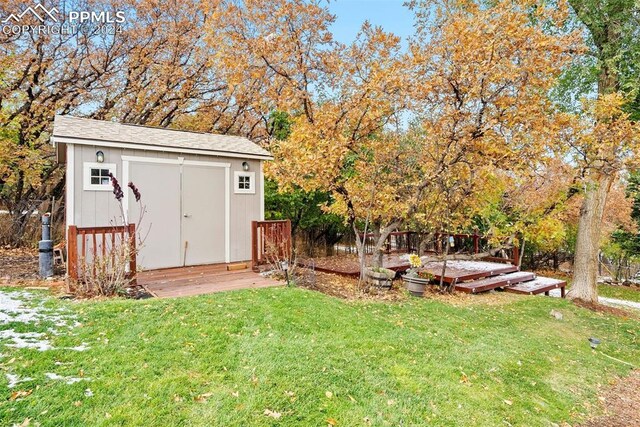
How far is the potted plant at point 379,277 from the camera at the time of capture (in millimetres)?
7105

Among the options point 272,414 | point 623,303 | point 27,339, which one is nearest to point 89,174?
point 27,339

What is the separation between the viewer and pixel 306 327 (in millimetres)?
4398

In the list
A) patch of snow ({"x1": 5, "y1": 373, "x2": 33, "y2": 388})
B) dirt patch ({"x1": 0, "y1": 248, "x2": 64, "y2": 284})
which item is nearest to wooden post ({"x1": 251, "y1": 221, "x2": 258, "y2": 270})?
dirt patch ({"x1": 0, "y1": 248, "x2": 64, "y2": 284})

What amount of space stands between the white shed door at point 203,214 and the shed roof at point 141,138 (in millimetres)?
455

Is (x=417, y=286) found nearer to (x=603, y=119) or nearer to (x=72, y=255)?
(x=603, y=119)

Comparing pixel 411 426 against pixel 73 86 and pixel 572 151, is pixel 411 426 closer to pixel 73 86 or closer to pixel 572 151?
pixel 572 151

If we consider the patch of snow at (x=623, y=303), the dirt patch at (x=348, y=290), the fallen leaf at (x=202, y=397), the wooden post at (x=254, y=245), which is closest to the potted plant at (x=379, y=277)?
the dirt patch at (x=348, y=290)

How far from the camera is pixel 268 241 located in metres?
7.14

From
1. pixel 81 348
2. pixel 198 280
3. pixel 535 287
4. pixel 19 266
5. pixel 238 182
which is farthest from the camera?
pixel 535 287

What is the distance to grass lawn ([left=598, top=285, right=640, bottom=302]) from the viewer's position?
1191 centimetres

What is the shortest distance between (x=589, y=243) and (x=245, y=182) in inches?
358

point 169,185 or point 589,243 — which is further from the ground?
point 169,185

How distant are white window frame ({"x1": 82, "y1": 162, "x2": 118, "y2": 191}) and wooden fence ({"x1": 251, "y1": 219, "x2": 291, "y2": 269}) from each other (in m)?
2.71

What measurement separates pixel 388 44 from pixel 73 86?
10533 millimetres
